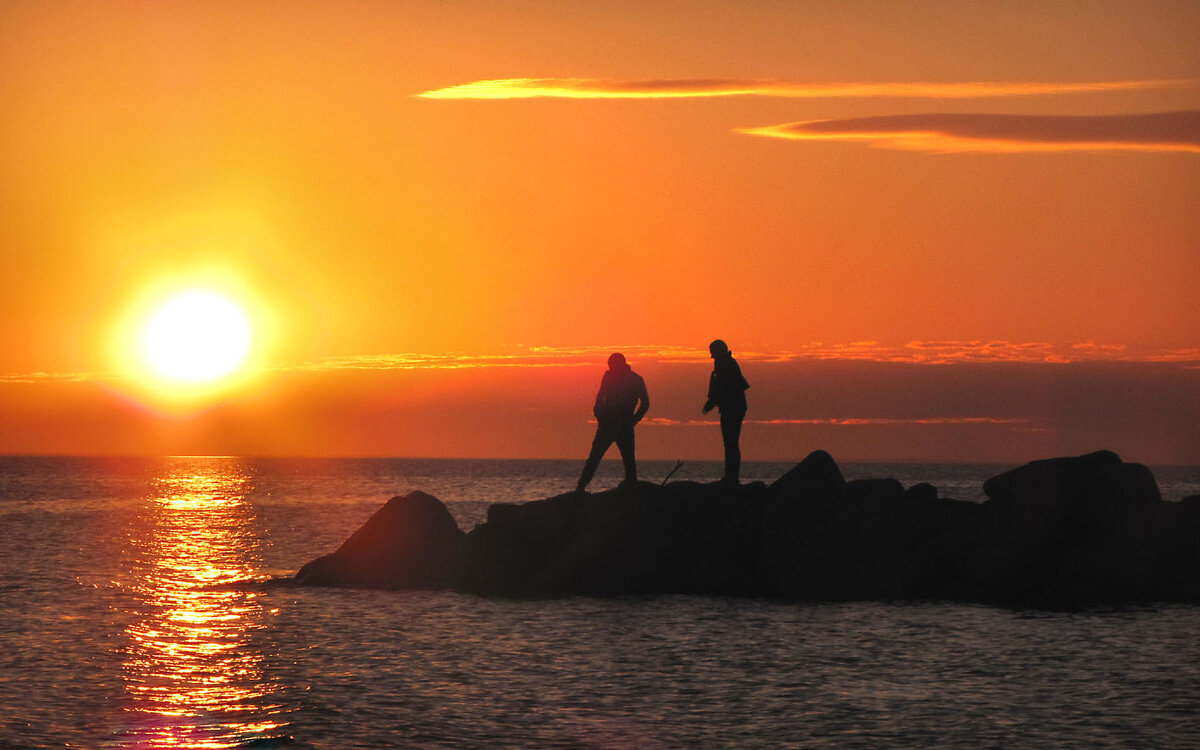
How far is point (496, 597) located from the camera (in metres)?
29.5

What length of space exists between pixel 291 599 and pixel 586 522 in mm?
6421

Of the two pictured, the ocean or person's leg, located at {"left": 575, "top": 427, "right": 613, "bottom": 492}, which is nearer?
the ocean

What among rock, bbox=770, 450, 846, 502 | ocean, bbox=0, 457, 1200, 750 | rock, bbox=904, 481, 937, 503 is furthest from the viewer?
rock, bbox=904, 481, 937, 503

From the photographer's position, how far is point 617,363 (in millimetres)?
27109

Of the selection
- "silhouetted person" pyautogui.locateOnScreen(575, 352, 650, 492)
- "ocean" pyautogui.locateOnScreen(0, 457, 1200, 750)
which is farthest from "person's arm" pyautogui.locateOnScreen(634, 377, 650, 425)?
"ocean" pyautogui.locateOnScreen(0, 457, 1200, 750)

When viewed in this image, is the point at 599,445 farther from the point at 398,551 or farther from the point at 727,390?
the point at 398,551

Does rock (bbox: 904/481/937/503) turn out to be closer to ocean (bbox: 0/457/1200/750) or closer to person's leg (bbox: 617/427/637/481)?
ocean (bbox: 0/457/1200/750)

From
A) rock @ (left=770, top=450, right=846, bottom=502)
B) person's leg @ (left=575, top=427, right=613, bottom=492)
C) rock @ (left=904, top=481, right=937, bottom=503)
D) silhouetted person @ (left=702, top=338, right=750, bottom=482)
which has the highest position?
silhouetted person @ (left=702, top=338, right=750, bottom=482)

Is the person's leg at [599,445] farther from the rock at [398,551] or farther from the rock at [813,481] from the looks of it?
the rock at [398,551]

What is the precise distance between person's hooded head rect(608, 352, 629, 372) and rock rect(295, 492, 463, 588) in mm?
6995

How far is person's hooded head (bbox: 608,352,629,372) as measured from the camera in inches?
1062

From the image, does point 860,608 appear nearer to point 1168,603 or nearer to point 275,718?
point 1168,603

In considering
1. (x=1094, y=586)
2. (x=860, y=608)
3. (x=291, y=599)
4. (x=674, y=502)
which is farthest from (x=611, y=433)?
(x=1094, y=586)

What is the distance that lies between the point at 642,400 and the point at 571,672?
7.57 metres
